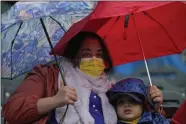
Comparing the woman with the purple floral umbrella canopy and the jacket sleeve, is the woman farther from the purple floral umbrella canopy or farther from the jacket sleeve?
the purple floral umbrella canopy

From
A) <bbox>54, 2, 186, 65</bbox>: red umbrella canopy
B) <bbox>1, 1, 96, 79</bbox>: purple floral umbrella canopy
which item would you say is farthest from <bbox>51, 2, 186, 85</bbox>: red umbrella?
<bbox>1, 1, 96, 79</bbox>: purple floral umbrella canopy

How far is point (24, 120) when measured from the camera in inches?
129

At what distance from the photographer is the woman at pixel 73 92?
3243mm

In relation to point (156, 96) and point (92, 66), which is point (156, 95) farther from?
point (92, 66)

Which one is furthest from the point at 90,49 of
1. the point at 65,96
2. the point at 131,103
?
the point at 65,96

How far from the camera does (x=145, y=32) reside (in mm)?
4250

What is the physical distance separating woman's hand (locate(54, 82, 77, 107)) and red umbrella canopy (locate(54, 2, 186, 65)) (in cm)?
95

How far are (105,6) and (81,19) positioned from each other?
233 mm

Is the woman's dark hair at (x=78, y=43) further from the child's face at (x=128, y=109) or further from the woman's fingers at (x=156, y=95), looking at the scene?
the woman's fingers at (x=156, y=95)

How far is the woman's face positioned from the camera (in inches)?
141

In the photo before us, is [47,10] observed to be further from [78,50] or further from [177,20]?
[177,20]

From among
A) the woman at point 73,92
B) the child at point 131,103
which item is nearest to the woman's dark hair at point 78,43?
the woman at point 73,92

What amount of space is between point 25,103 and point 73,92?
1.13 ft

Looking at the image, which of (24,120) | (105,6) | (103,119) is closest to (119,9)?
(105,6)
